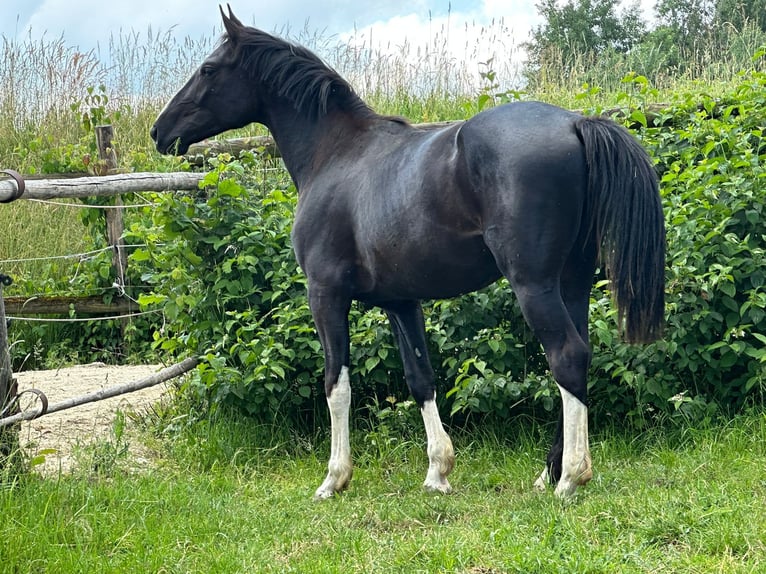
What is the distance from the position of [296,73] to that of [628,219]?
2.10 meters

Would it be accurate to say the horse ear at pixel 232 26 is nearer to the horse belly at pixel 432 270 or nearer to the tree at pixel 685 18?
the horse belly at pixel 432 270

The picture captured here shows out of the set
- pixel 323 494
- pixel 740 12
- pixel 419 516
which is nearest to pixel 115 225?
pixel 323 494

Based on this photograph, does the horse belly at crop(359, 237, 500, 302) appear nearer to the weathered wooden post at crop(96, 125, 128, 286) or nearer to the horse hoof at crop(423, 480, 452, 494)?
the horse hoof at crop(423, 480, 452, 494)

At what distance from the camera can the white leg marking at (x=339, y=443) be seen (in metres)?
4.58

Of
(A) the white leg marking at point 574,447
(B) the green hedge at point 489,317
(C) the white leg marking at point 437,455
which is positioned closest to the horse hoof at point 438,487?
(C) the white leg marking at point 437,455

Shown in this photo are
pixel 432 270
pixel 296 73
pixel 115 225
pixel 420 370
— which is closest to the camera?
pixel 432 270

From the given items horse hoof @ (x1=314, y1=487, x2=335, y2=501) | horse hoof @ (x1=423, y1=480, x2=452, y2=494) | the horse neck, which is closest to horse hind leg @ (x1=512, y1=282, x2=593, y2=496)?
horse hoof @ (x1=423, y1=480, x2=452, y2=494)

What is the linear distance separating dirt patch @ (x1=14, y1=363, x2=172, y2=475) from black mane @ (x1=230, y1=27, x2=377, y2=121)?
2.13 meters

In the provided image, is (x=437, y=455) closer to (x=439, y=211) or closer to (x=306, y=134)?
(x=439, y=211)

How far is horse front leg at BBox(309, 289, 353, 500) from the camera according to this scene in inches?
180

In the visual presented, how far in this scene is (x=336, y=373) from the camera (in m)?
4.57

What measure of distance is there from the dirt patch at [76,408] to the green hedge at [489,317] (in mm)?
664

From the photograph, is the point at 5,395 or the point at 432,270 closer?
the point at 432,270

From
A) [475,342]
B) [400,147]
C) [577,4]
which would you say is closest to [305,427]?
[475,342]
